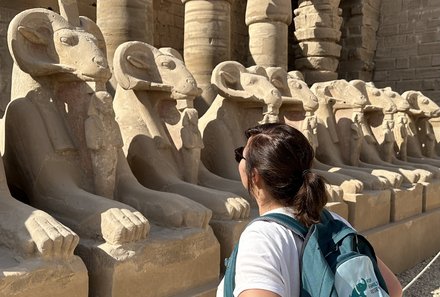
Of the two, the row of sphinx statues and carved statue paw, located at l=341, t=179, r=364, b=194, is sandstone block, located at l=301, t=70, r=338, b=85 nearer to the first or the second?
the row of sphinx statues

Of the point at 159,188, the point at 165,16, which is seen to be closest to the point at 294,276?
the point at 159,188

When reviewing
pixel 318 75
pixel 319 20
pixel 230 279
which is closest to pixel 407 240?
pixel 230 279

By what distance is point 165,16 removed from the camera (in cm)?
1059

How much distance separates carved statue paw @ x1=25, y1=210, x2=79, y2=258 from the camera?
2.37 metres

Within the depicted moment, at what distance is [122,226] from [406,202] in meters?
3.63

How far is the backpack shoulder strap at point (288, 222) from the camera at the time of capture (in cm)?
139

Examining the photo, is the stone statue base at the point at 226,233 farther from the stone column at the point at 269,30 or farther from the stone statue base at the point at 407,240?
the stone column at the point at 269,30

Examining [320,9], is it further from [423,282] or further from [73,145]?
[73,145]

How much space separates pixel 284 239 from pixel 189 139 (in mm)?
2487

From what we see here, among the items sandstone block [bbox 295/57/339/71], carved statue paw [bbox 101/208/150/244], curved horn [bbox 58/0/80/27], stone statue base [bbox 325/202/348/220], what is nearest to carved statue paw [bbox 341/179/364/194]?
stone statue base [bbox 325/202/348/220]

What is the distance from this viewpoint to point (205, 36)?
7363 mm

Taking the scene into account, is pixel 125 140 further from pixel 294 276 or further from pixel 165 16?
pixel 165 16

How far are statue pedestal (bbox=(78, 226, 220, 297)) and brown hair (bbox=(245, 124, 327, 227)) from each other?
135cm

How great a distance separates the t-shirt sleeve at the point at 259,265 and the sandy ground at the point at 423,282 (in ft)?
11.3
